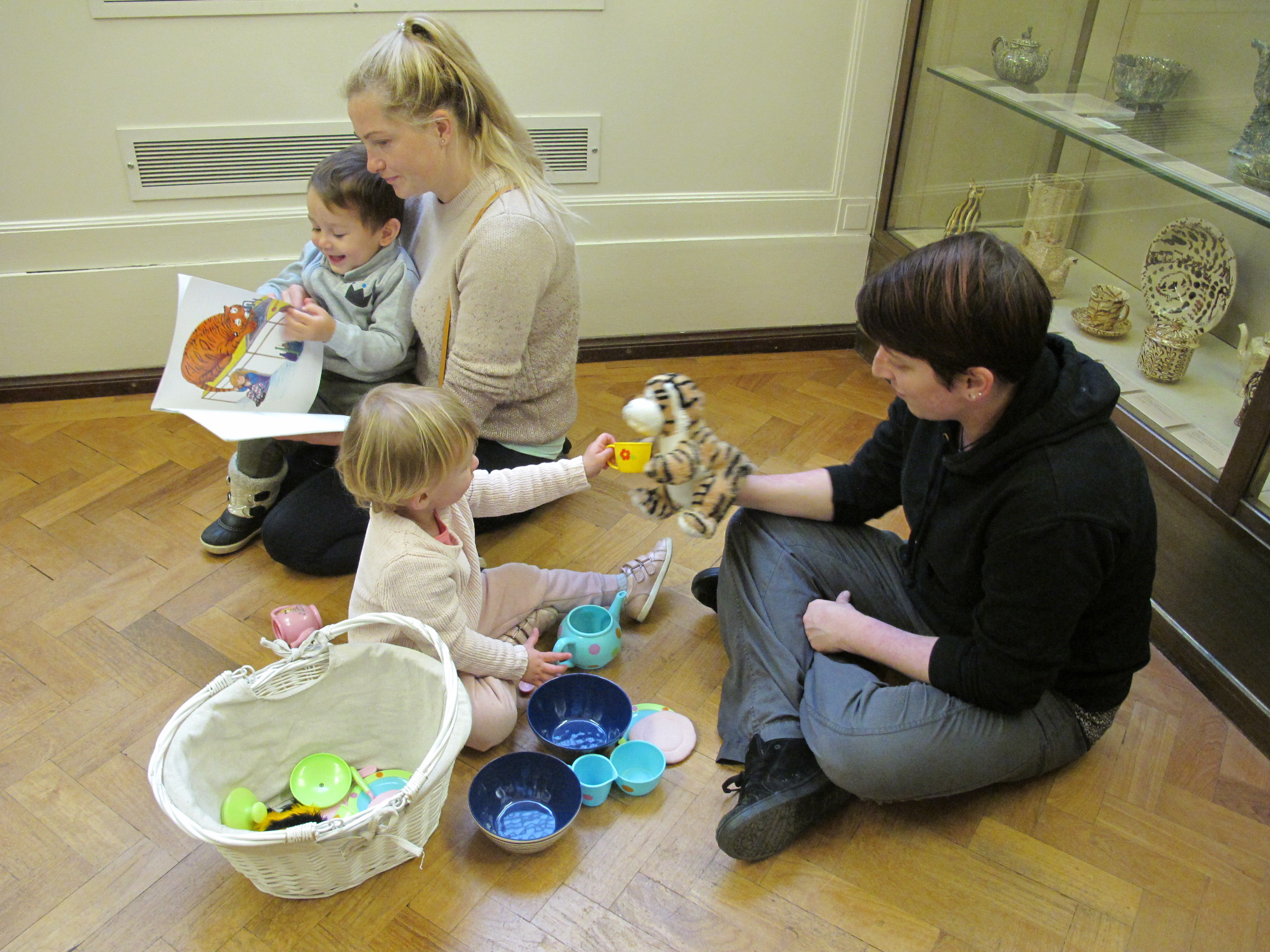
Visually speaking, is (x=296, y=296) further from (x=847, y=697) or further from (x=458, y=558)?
(x=847, y=697)

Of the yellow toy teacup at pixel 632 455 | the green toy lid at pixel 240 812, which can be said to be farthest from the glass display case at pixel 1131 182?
the green toy lid at pixel 240 812

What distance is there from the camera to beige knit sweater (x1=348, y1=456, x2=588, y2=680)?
134 centimetres

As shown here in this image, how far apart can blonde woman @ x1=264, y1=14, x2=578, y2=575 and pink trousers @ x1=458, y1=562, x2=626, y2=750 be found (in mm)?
272

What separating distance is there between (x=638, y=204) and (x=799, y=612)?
4.29 feet

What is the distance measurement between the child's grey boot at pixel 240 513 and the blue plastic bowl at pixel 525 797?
2.53 ft

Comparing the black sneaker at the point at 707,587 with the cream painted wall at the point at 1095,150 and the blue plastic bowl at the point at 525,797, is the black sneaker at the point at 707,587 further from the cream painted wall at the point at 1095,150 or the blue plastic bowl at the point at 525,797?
the cream painted wall at the point at 1095,150

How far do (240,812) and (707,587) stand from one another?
820 mm

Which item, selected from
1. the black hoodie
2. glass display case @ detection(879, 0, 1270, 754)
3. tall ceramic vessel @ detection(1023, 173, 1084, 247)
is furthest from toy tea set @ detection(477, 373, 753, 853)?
tall ceramic vessel @ detection(1023, 173, 1084, 247)

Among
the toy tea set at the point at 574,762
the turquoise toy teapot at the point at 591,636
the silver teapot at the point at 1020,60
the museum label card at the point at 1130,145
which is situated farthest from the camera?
the silver teapot at the point at 1020,60

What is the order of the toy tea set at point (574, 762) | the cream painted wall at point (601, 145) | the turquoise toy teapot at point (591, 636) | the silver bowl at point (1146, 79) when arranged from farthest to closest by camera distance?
the cream painted wall at point (601, 145) < the silver bowl at point (1146, 79) < the turquoise toy teapot at point (591, 636) < the toy tea set at point (574, 762)

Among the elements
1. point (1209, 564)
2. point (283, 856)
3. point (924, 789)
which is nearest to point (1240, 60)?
point (1209, 564)

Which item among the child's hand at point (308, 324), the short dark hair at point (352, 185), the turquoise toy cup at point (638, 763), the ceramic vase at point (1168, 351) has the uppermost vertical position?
the short dark hair at point (352, 185)

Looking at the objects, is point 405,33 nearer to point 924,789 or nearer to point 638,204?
point 638,204

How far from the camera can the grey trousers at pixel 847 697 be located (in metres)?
1.29
